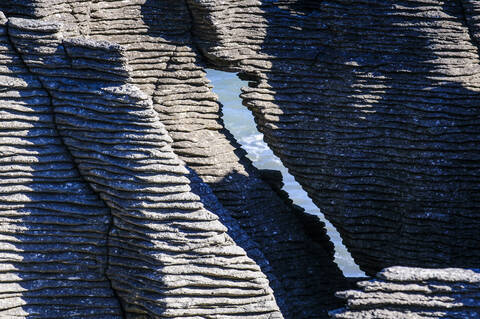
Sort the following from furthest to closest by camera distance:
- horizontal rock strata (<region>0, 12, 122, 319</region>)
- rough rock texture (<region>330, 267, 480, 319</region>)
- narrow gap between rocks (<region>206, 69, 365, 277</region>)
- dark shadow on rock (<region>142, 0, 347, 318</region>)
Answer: narrow gap between rocks (<region>206, 69, 365, 277</region>)
dark shadow on rock (<region>142, 0, 347, 318</region>)
horizontal rock strata (<region>0, 12, 122, 319</region>)
rough rock texture (<region>330, 267, 480, 319</region>)

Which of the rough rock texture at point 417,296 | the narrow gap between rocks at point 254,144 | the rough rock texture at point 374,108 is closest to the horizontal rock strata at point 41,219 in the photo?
the rough rock texture at point 374,108

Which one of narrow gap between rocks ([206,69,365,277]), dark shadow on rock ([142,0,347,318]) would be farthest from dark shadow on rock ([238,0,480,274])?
narrow gap between rocks ([206,69,365,277])

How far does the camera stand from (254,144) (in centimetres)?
2614

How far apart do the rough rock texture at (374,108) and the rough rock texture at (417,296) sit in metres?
2.46

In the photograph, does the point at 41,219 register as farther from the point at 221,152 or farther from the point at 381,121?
the point at 381,121

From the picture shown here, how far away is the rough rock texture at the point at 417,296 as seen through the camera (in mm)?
8758

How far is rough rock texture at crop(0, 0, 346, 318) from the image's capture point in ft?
37.2

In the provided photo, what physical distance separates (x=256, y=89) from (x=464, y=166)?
2.89m

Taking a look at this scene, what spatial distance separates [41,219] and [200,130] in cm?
270

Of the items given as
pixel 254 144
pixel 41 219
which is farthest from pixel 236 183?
pixel 254 144

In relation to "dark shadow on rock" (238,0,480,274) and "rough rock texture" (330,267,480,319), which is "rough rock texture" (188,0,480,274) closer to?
"dark shadow on rock" (238,0,480,274)

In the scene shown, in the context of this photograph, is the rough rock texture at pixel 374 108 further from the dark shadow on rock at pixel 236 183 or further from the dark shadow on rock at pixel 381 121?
the dark shadow on rock at pixel 236 183

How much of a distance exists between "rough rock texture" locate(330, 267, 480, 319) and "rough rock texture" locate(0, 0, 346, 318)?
7.01 ft

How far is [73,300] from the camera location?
10.0 metres
